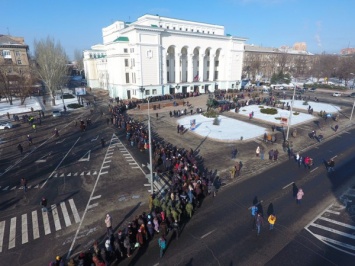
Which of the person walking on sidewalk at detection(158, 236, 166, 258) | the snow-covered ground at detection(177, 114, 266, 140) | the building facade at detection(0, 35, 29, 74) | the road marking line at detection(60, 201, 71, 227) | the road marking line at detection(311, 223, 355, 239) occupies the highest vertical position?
the building facade at detection(0, 35, 29, 74)

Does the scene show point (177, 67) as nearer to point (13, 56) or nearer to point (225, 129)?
point (225, 129)

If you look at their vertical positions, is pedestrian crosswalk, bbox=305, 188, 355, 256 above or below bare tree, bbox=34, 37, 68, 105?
below

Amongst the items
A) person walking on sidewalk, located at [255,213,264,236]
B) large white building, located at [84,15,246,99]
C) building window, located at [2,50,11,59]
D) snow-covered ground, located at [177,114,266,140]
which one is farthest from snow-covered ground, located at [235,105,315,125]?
building window, located at [2,50,11,59]

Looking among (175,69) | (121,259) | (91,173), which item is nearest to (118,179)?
(91,173)

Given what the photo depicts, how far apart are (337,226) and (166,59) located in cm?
5535

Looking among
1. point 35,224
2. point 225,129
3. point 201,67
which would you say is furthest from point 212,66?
point 35,224

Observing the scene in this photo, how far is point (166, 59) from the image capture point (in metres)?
60.2

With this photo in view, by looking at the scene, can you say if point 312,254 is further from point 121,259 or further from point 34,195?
point 34,195

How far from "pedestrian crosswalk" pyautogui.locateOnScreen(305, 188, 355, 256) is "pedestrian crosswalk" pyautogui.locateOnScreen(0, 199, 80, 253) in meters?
14.9

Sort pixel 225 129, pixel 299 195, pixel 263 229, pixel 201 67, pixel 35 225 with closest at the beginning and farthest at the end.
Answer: pixel 263 229 < pixel 35 225 < pixel 299 195 < pixel 225 129 < pixel 201 67

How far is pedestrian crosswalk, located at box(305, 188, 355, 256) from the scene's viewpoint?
39.2 feet

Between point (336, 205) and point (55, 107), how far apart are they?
178 ft

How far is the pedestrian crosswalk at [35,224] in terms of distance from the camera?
12602 mm

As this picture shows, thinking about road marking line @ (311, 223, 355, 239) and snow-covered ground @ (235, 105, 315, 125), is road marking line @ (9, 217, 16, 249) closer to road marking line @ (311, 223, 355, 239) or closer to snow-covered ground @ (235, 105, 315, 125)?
road marking line @ (311, 223, 355, 239)
